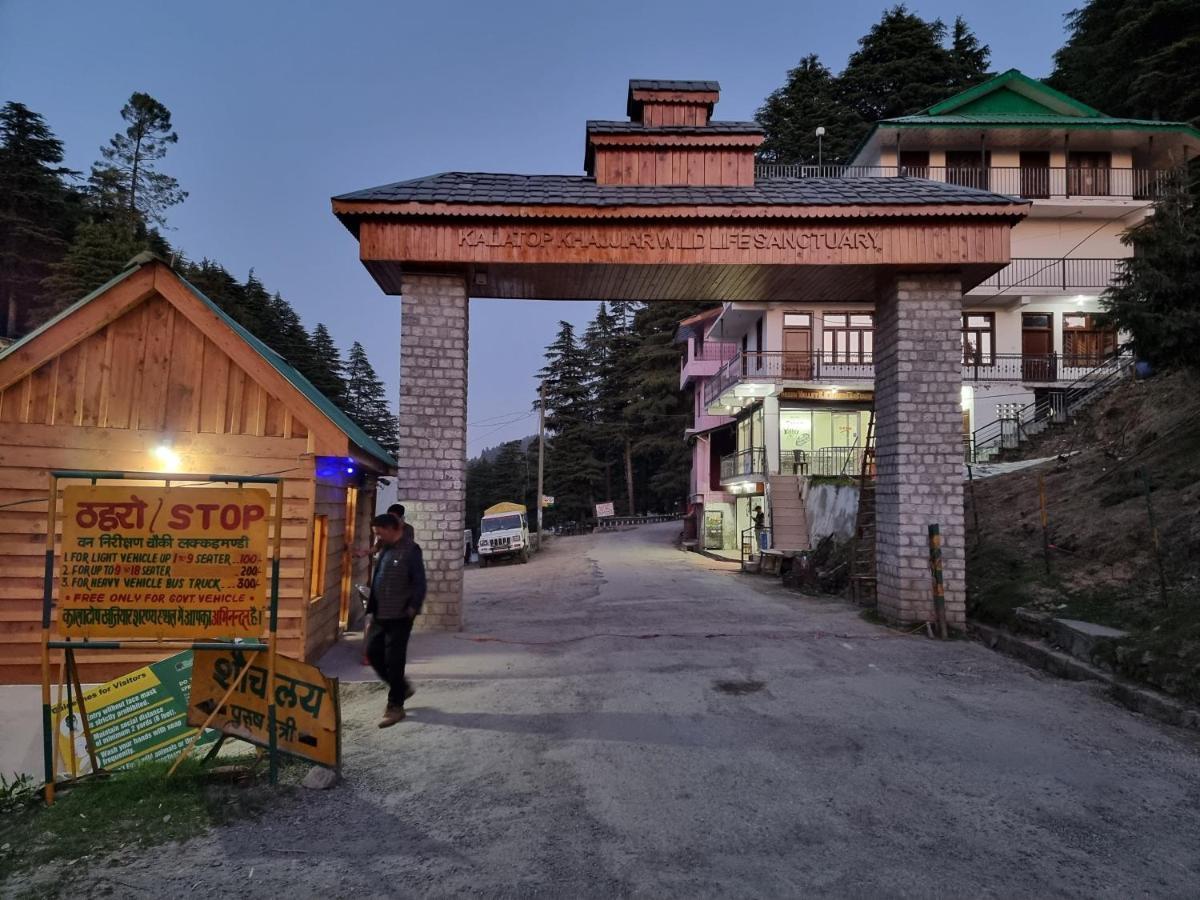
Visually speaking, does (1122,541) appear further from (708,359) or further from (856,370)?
(708,359)

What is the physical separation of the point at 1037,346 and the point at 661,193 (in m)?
27.4

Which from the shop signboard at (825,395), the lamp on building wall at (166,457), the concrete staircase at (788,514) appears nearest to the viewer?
the lamp on building wall at (166,457)

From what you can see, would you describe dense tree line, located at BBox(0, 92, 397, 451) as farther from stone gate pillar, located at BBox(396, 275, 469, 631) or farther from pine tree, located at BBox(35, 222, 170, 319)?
stone gate pillar, located at BBox(396, 275, 469, 631)

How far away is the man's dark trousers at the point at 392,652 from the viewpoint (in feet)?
21.4

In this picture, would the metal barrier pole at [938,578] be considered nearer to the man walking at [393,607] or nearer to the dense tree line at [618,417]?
the man walking at [393,607]

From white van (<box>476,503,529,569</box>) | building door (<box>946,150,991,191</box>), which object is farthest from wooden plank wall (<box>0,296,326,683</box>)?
building door (<box>946,150,991,191</box>)

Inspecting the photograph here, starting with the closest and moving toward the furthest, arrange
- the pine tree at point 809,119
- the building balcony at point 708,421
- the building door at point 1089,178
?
the building door at point 1089,178 < the building balcony at point 708,421 < the pine tree at point 809,119

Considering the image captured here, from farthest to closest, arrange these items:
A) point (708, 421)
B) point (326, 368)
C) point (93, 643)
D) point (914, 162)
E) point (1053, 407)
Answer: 1. point (326, 368)
2. point (708, 421)
3. point (914, 162)
4. point (1053, 407)
5. point (93, 643)

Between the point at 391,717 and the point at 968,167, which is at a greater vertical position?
the point at 968,167

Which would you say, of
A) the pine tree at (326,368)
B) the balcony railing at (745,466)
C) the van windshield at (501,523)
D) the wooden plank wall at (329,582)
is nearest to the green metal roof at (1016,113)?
the balcony railing at (745,466)

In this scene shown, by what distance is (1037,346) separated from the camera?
101ft

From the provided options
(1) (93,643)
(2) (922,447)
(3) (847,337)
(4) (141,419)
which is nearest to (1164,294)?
(2) (922,447)

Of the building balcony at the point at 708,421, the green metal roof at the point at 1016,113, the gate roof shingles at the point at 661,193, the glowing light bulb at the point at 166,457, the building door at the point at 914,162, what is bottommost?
the glowing light bulb at the point at 166,457

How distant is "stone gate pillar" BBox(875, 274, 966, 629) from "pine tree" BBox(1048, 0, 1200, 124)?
105 feet
